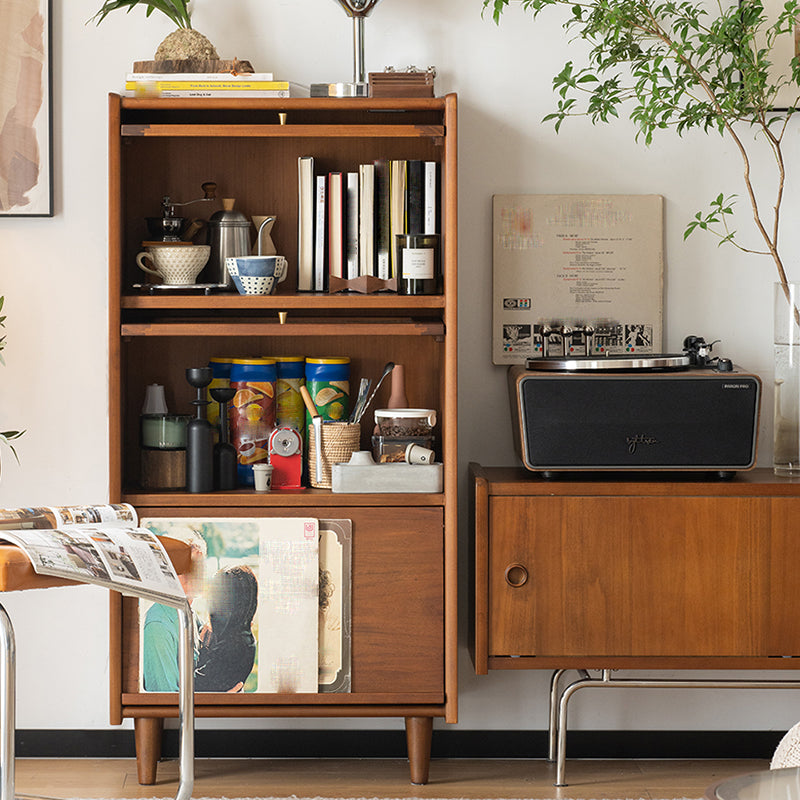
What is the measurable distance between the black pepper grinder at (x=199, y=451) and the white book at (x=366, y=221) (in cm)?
45

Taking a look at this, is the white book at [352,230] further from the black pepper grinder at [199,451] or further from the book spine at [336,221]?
the black pepper grinder at [199,451]

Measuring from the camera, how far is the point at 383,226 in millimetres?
2424

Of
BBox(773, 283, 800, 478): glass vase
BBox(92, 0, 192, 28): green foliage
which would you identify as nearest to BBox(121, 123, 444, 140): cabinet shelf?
BBox(92, 0, 192, 28): green foliage

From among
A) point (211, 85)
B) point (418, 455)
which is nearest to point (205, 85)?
point (211, 85)

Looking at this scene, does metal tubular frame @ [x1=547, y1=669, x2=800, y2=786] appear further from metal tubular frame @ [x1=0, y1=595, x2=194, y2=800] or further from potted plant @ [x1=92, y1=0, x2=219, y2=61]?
potted plant @ [x1=92, y1=0, x2=219, y2=61]

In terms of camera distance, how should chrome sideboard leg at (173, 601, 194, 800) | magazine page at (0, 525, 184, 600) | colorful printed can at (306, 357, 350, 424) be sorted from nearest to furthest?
magazine page at (0, 525, 184, 600) < chrome sideboard leg at (173, 601, 194, 800) < colorful printed can at (306, 357, 350, 424)

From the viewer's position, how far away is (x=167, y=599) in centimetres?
160

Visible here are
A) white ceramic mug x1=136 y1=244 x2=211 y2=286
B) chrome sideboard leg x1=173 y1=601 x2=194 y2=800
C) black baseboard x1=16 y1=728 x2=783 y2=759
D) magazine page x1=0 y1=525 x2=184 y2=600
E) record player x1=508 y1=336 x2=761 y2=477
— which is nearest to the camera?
magazine page x1=0 y1=525 x2=184 y2=600

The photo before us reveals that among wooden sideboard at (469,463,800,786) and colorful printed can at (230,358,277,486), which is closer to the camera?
wooden sideboard at (469,463,800,786)

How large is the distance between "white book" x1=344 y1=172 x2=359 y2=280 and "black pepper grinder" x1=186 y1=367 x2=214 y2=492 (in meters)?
0.42

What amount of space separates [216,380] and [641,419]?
1.02m

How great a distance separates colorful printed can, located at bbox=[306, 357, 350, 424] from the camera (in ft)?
8.05

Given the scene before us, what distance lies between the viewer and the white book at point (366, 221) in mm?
2414

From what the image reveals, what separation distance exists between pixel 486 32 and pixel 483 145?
28 centimetres
